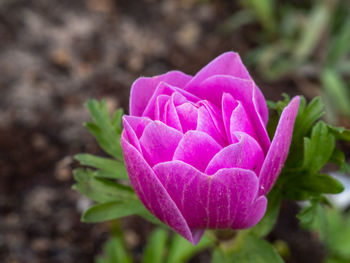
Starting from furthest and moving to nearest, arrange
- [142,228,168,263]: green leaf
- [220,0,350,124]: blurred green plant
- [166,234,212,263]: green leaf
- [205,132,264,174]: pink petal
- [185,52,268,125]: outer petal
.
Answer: [220,0,350,124]: blurred green plant
[142,228,168,263]: green leaf
[166,234,212,263]: green leaf
[185,52,268,125]: outer petal
[205,132,264,174]: pink petal

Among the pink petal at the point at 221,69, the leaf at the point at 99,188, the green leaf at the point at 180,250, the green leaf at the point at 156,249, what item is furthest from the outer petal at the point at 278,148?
the green leaf at the point at 156,249

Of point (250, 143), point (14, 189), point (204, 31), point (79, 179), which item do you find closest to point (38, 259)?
point (14, 189)

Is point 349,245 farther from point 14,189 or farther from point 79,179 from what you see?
point 14,189

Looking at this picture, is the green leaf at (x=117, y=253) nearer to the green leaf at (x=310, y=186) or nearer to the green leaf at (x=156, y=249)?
the green leaf at (x=156, y=249)

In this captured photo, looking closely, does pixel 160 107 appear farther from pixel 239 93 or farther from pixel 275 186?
pixel 275 186

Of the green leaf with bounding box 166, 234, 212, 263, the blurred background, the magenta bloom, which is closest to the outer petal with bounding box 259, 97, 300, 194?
the magenta bloom

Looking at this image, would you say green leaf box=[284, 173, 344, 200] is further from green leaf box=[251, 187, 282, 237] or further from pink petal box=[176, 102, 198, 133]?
pink petal box=[176, 102, 198, 133]
